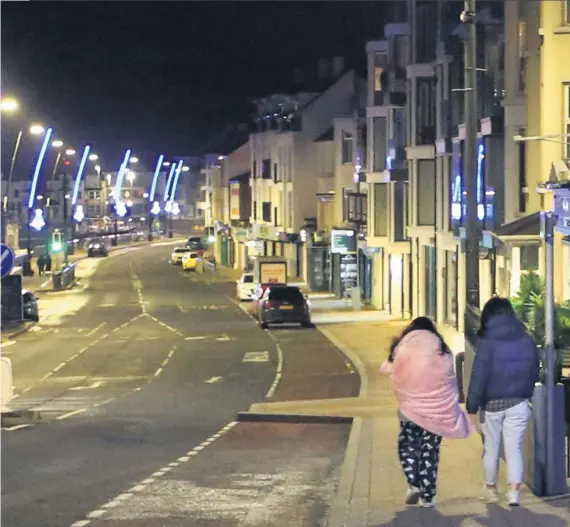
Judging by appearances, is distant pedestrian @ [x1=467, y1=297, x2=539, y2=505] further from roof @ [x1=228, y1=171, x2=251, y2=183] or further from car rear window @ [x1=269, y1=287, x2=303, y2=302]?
roof @ [x1=228, y1=171, x2=251, y2=183]

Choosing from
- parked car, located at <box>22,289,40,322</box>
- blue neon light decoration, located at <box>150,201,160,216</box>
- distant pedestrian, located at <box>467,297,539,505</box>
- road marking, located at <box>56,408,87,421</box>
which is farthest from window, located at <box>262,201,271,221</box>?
blue neon light decoration, located at <box>150,201,160,216</box>

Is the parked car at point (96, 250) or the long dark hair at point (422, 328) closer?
the long dark hair at point (422, 328)

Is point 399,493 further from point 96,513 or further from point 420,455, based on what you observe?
point 96,513

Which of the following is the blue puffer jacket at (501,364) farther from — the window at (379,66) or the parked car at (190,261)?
the parked car at (190,261)

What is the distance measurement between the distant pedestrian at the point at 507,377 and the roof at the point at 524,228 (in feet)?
54.9

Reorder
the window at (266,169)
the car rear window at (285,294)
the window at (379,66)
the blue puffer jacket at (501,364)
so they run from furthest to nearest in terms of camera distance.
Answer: the window at (266,169)
the window at (379,66)
the car rear window at (285,294)
the blue puffer jacket at (501,364)

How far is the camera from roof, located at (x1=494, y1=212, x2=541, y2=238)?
1070 inches

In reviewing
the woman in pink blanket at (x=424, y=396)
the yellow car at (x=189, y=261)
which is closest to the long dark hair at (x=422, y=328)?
the woman in pink blanket at (x=424, y=396)

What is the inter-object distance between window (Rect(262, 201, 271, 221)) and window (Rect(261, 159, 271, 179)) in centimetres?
166

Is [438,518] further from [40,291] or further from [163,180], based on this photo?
[163,180]

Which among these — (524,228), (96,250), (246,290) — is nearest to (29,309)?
(246,290)

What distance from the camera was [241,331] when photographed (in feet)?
148

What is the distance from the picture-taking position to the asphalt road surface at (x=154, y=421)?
12797 millimetres

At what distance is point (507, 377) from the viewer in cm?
1038
